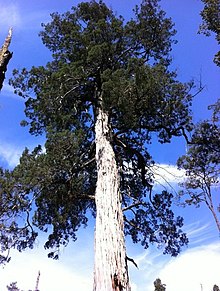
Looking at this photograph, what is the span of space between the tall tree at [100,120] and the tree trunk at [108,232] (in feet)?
0.08

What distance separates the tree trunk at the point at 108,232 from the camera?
4449mm

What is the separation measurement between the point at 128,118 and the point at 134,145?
2.13m

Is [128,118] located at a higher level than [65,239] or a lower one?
higher

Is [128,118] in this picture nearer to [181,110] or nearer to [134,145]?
[181,110]

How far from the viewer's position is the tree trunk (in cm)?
445

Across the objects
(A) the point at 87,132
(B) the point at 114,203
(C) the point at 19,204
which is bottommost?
(B) the point at 114,203

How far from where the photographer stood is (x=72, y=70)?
802 cm

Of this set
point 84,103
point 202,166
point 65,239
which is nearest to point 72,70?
point 84,103

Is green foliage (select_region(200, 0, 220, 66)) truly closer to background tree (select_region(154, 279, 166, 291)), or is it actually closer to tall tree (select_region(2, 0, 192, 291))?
tall tree (select_region(2, 0, 192, 291))

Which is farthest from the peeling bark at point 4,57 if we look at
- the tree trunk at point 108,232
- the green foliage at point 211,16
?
the green foliage at point 211,16

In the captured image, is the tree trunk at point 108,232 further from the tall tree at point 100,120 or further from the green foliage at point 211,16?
the green foliage at point 211,16

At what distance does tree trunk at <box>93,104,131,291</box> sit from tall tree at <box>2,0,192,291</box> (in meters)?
0.02

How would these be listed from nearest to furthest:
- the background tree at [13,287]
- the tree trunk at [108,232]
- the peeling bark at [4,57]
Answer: the peeling bark at [4,57] → the tree trunk at [108,232] → the background tree at [13,287]

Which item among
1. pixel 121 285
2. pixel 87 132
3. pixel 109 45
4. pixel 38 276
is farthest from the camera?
pixel 38 276
